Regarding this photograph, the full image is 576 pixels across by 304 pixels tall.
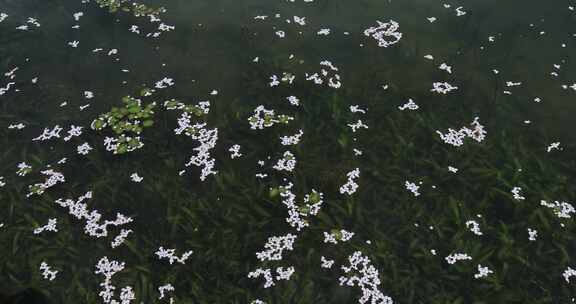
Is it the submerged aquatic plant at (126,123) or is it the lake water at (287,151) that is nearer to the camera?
the lake water at (287,151)

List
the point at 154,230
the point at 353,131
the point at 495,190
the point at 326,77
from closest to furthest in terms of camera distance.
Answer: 1. the point at 154,230
2. the point at 495,190
3. the point at 353,131
4. the point at 326,77

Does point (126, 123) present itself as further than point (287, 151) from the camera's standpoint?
Yes

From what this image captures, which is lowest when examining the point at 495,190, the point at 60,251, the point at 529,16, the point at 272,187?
the point at 60,251

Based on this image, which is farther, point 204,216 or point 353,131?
point 353,131

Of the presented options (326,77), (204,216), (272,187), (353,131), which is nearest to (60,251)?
(204,216)

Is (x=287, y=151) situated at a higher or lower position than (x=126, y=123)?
higher

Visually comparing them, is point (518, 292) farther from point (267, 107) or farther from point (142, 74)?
point (142, 74)

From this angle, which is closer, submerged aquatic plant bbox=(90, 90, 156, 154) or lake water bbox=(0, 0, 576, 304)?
lake water bbox=(0, 0, 576, 304)

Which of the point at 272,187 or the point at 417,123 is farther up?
the point at 417,123
